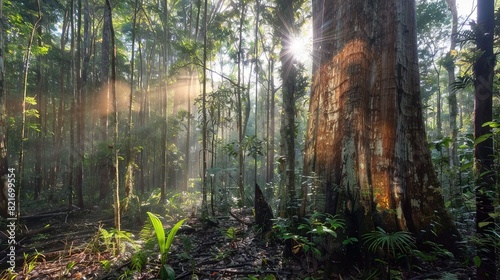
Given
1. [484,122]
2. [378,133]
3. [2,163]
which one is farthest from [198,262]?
[2,163]

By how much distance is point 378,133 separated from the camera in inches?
150

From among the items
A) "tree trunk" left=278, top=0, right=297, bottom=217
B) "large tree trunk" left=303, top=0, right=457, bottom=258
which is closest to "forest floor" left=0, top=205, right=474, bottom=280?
"large tree trunk" left=303, top=0, right=457, bottom=258

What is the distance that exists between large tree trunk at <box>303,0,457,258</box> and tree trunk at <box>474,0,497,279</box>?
85 centimetres

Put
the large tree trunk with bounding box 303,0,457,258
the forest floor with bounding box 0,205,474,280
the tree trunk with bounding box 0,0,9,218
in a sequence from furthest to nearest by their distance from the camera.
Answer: the tree trunk with bounding box 0,0,9,218 < the large tree trunk with bounding box 303,0,457,258 < the forest floor with bounding box 0,205,474,280

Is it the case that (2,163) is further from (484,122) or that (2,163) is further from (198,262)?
(484,122)

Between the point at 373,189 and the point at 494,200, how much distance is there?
1398 mm

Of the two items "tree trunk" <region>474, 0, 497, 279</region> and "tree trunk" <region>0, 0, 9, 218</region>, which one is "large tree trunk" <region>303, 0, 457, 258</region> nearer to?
"tree trunk" <region>474, 0, 497, 279</region>

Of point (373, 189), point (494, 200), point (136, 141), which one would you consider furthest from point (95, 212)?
point (494, 200)

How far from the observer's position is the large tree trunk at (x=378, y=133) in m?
3.59

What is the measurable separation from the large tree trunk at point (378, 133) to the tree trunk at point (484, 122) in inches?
33.4

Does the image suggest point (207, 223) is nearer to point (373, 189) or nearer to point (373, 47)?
point (373, 189)

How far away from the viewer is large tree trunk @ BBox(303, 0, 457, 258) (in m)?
3.59

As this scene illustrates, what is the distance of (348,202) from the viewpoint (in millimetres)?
3656

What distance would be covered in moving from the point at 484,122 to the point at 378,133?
4.23 ft
